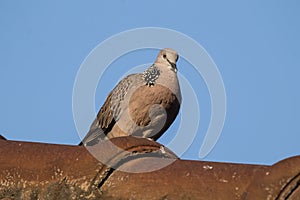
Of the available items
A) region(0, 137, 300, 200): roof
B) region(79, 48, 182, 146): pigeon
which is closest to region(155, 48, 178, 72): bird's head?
region(79, 48, 182, 146): pigeon

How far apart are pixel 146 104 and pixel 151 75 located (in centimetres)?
42

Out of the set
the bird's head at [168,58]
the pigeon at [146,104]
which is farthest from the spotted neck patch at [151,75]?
the bird's head at [168,58]

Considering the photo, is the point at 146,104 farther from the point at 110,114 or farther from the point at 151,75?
the point at 110,114

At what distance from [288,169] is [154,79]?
3.40 metres

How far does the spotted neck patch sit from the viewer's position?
6605 mm

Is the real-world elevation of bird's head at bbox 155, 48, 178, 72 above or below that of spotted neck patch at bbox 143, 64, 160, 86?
above

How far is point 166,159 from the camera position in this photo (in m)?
3.61

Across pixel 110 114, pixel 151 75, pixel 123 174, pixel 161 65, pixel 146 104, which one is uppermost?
pixel 161 65

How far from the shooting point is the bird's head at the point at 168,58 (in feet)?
22.6

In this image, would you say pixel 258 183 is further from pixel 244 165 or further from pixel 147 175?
pixel 147 175

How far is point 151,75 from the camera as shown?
22.0 ft

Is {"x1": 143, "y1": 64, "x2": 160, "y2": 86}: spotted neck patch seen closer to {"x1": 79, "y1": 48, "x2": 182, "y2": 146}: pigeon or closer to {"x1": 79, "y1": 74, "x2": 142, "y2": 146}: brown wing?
{"x1": 79, "y1": 48, "x2": 182, "y2": 146}: pigeon

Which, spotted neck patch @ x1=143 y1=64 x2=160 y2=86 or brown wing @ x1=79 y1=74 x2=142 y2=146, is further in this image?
brown wing @ x1=79 y1=74 x2=142 y2=146

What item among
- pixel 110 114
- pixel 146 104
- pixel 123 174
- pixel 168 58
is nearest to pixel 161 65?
pixel 168 58
